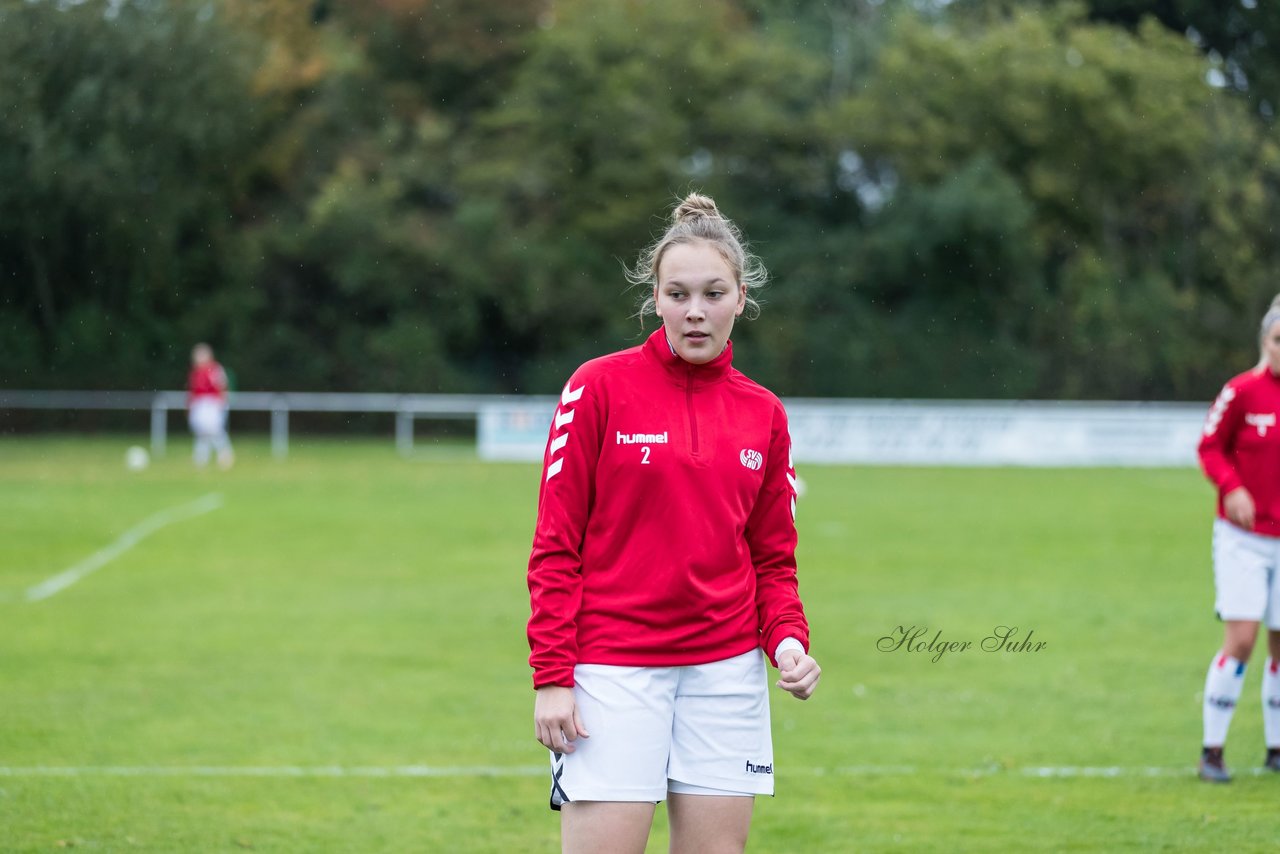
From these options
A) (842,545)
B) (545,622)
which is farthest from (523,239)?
(545,622)

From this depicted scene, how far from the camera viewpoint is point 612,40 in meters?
40.1

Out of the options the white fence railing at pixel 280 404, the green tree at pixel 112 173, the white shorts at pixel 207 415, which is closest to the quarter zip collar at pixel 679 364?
the white shorts at pixel 207 415

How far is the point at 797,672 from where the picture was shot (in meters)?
3.70

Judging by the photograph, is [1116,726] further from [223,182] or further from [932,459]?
[223,182]

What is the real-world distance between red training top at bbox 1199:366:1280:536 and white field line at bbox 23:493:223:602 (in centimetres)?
994

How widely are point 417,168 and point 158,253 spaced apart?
688 cm

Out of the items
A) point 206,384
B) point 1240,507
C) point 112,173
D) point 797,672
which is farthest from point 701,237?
point 112,173

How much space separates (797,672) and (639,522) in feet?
1.68

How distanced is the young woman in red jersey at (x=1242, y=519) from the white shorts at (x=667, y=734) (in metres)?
3.99

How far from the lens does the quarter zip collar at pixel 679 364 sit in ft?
12.4

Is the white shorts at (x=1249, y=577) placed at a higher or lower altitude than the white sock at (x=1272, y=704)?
higher

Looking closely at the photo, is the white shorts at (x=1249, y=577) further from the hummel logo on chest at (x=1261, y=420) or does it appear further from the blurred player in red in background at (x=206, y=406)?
the blurred player in red in background at (x=206, y=406)

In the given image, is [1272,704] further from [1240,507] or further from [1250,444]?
[1250,444]

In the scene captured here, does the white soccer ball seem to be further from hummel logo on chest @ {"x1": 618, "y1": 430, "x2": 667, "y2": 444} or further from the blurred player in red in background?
hummel logo on chest @ {"x1": 618, "y1": 430, "x2": 667, "y2": 444}
